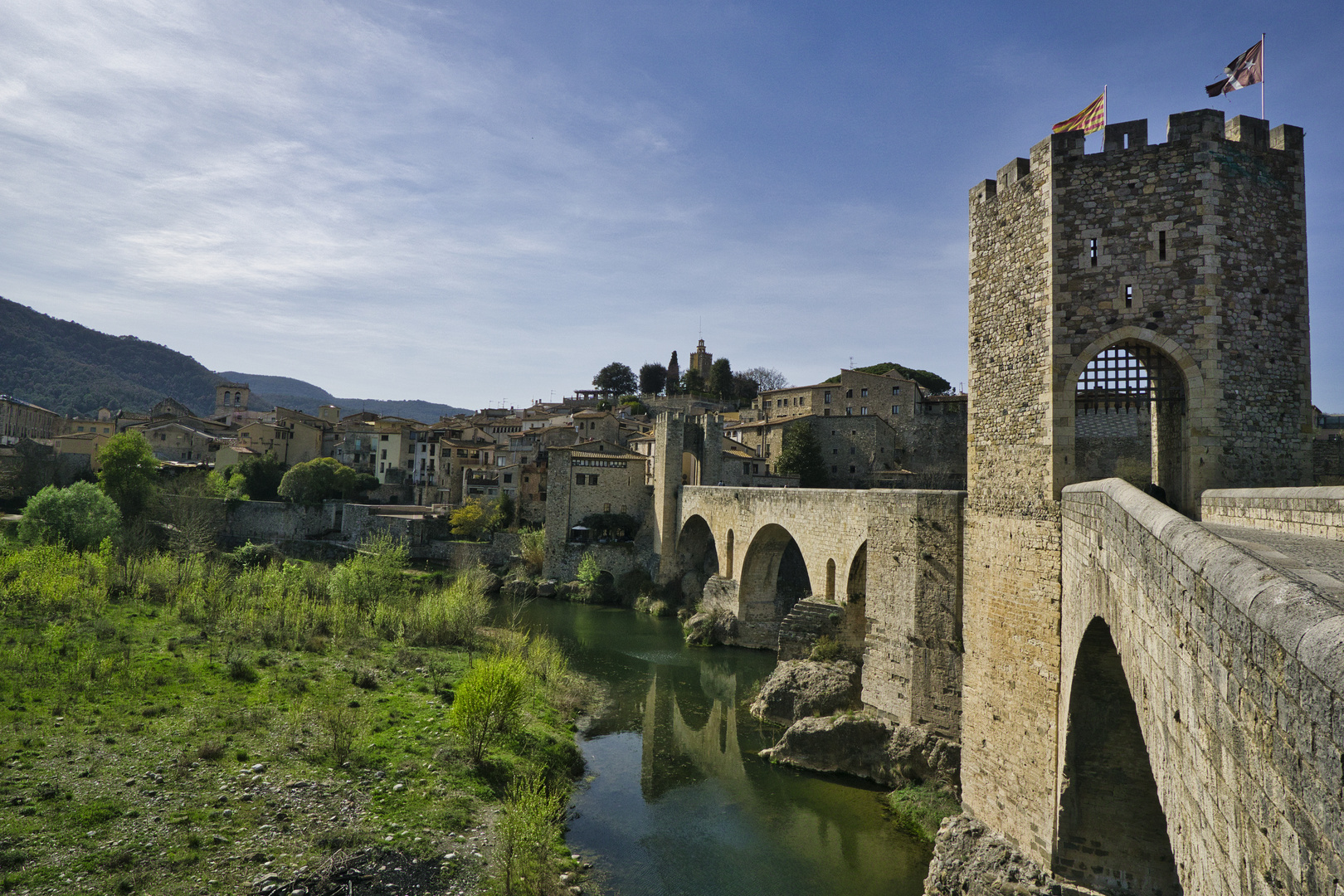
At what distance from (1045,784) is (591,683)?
1709 cm

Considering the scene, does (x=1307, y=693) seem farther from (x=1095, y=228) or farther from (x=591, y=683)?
(x=591, y=683)

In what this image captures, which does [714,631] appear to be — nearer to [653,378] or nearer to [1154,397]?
[1154,397]

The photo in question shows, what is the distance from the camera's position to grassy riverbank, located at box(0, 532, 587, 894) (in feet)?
38.3

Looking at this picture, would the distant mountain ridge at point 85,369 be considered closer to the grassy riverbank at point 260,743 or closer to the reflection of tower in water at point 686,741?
the grassy riverbank at point 260,743

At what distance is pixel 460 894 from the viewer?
11.4m

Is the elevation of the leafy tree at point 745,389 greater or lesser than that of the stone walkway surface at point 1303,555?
greater

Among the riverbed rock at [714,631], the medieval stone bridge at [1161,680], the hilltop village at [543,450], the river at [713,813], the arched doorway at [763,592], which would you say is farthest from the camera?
the hilltop village at [543,450]

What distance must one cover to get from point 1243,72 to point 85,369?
162 m

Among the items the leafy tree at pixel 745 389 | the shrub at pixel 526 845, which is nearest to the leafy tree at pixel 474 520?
the shrub at pixel 526 845

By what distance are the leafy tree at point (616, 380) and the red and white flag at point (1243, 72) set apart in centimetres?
8626

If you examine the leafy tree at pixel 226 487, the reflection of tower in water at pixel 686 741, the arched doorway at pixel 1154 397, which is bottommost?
the reflection of tower in water at pixel 686 741

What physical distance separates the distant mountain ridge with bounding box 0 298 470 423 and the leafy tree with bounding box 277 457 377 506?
77.3 m

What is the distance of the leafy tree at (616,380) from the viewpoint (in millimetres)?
96000

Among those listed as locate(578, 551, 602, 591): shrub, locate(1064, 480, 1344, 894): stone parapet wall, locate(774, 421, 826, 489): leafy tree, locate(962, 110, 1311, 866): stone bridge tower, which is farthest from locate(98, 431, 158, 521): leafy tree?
locate(1064, 480, 1344, 894): stone parapet wall
